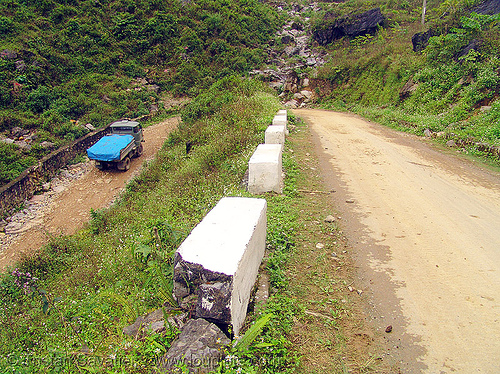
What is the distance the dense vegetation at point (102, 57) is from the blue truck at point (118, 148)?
327 cm

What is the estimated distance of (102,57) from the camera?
28.8 metres

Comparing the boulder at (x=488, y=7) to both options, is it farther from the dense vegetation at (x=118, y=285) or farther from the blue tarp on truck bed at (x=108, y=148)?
the blue tarp on truck bed at (x=108, y=148)

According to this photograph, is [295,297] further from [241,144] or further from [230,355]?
[241,144]

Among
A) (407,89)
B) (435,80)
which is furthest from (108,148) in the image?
(435,80)

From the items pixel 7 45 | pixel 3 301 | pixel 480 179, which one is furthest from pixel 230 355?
pixel 7 45

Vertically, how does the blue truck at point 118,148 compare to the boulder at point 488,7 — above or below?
below

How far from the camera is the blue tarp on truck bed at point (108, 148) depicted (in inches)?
591

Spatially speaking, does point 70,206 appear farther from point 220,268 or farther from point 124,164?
point 220,268

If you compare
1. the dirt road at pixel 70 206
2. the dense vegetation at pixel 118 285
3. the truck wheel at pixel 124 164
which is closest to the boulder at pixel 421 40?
the dense vegetation at pixel 118 285

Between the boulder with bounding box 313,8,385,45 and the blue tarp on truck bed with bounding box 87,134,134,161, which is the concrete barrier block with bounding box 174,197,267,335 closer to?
the blue tarp on truck bed with bounding box 87,134,134,161

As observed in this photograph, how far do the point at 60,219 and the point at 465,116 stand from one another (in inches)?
648

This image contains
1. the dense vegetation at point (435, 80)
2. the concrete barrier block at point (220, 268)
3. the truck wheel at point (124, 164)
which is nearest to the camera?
the concrete barrier block at point (220, 268)

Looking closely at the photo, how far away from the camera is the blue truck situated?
15044mm

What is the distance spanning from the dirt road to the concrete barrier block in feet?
27.5
